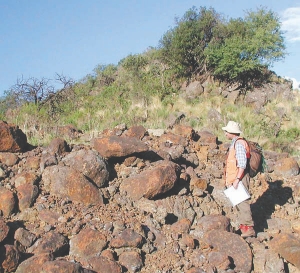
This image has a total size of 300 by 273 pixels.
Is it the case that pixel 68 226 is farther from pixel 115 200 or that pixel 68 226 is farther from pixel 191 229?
pixel 191 229

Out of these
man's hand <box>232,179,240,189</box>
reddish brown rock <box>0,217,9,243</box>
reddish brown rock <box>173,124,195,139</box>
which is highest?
reddish brown rock <box>173,124,195,139</box>

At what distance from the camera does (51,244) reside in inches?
171

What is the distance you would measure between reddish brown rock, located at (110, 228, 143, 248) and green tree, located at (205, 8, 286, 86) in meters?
12.7

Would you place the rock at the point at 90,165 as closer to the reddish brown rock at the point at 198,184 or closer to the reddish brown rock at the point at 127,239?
the reddish brown rock at the point at 127,239

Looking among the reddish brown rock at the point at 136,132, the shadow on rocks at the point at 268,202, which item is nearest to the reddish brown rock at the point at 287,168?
the shadow on rocks at the point at 268,202

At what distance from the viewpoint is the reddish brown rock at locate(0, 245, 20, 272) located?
393 cm

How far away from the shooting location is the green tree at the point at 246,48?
54.5ft

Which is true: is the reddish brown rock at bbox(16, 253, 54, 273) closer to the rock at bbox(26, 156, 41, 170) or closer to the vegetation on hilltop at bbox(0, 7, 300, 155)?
the rock at bbox(26, 156, 41, 170)

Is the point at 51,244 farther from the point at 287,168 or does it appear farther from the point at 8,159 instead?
the point at 287,168

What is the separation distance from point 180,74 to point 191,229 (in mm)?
13031

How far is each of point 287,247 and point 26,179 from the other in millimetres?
3347

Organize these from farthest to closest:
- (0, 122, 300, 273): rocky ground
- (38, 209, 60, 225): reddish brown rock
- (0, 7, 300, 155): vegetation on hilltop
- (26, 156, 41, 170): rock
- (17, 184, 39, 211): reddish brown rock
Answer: (0, 7, 300, 155): vegetation on hilltop < (26, 156, 41, 170): rock < (17, 184, 39, 211): reddish brown rock < (38, 209, 60, 225): reddish brown rock < (0, 122, 300, 273): rocky ground

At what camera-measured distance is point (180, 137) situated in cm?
788

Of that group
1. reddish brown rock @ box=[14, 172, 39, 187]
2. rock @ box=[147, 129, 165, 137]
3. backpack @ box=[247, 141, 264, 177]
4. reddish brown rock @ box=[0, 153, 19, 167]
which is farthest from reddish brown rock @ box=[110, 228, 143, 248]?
rock @ box=[147, 129, 165, 137]
